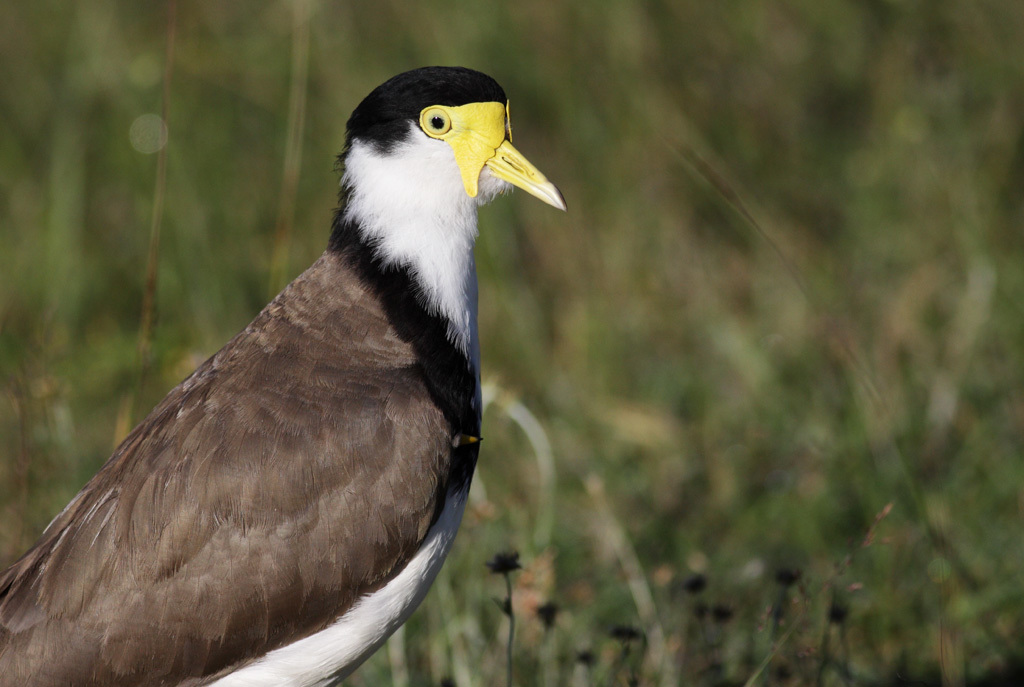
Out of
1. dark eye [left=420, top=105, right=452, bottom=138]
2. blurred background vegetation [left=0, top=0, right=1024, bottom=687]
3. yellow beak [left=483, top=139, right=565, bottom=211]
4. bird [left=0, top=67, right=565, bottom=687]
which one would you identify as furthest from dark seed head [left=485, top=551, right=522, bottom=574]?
dark eye [left=420, top=105, right=452, bottom=138]

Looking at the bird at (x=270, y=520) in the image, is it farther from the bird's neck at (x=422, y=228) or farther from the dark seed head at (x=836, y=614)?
the dark seed head at (x=836, y=614)

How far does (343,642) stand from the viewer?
8.71 feet

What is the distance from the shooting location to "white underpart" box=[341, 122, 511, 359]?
9.65 feet

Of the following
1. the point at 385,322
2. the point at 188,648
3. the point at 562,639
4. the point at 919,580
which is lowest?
the point at 562,639

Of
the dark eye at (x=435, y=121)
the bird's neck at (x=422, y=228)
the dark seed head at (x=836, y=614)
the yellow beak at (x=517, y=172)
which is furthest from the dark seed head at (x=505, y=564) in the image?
the dark eye at (x=435, y=121)

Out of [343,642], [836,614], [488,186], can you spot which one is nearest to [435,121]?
[488,186]

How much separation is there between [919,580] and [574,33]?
11.6ft

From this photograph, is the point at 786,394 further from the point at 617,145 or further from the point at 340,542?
the point at 340,542

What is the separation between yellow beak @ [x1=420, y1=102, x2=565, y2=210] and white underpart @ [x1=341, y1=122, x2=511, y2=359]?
30mm

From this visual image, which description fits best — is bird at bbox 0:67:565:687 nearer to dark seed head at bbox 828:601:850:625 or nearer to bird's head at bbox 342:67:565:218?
bird's head at bbox 342:67:565:218

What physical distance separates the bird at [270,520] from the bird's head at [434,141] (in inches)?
11.6

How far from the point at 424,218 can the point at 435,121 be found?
0.27 metres

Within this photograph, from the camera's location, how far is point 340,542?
266 centimetres

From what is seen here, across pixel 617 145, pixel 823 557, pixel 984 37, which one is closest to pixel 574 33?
pixel 617 145
